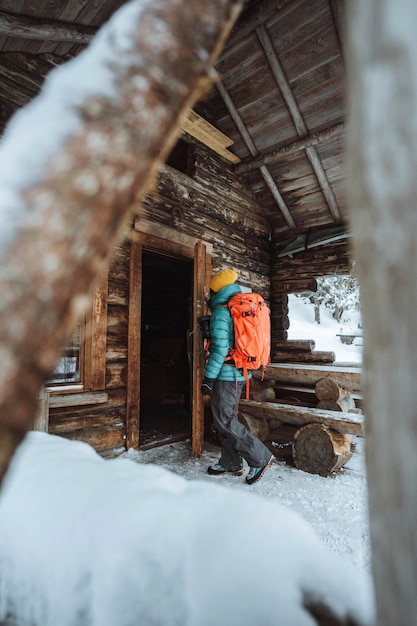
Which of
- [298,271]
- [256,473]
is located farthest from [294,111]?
[256,473]

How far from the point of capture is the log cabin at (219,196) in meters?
3.20

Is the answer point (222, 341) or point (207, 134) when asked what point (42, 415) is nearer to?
point (222, 341)

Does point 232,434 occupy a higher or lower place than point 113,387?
lower

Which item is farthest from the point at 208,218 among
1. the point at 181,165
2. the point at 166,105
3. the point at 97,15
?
the point at 166,105

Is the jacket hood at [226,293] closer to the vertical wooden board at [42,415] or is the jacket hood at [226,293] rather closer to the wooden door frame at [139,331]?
the wooden door frame at [139,331]

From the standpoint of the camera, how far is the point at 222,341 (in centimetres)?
358

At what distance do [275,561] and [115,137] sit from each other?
1.01m

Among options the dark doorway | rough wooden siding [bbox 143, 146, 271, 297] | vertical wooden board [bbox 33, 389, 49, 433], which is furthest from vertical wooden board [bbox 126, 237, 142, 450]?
the dark doorway

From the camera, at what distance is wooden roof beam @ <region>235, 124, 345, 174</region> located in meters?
4.50

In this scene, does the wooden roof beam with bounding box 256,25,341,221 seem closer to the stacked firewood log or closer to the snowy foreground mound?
the stacked firewood log

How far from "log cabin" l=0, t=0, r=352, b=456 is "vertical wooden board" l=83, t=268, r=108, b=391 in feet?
0.04

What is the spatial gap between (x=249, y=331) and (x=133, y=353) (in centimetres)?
152

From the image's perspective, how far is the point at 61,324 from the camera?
1.66 feet

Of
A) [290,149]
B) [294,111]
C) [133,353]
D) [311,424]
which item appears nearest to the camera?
[311,424]
